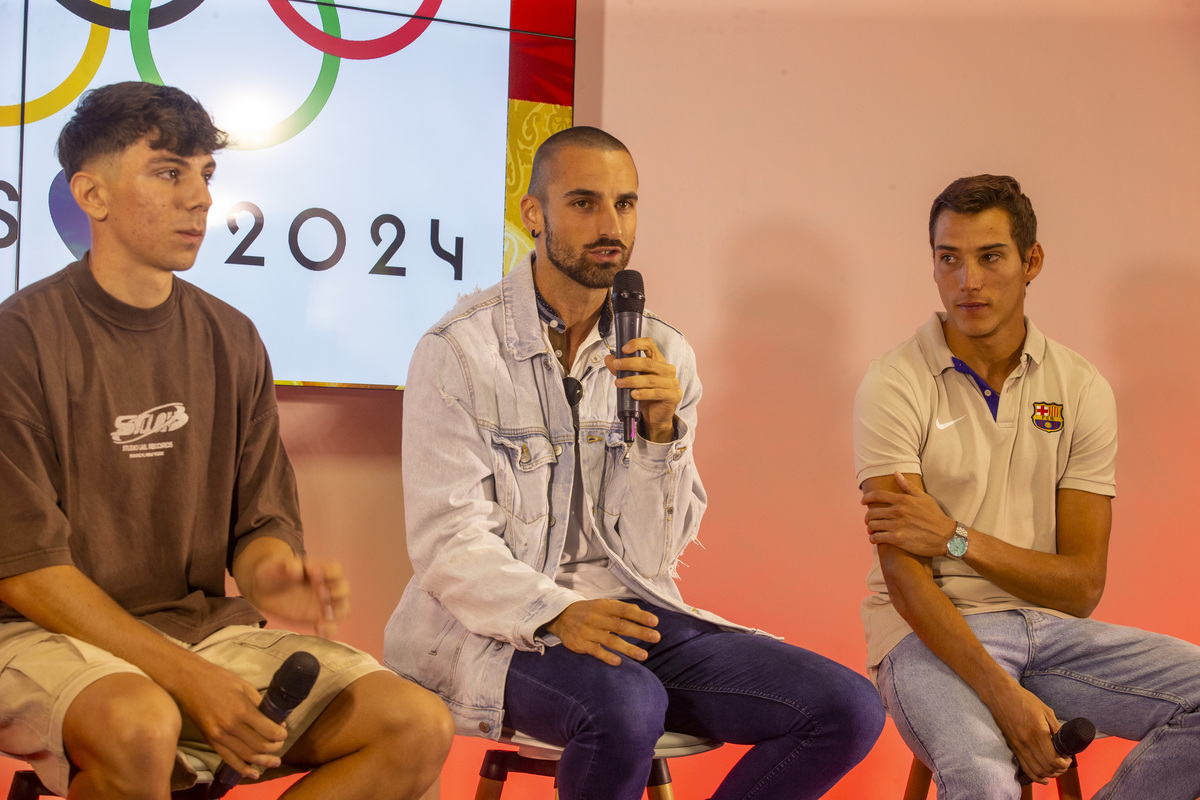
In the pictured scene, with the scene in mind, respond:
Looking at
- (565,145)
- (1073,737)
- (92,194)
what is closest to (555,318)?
(565,145)

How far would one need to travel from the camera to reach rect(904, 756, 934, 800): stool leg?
86.7 inches

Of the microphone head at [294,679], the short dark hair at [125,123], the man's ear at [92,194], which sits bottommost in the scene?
the microphone head at [294,679]

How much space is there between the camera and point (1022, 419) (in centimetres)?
226

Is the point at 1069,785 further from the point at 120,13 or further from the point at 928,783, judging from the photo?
the point at 120,13

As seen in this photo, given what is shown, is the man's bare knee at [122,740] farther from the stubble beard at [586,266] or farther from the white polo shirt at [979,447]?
the white polo shirt at [979,447]

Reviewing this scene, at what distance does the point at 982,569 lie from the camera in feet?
6.89

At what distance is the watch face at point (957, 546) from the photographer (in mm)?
2092

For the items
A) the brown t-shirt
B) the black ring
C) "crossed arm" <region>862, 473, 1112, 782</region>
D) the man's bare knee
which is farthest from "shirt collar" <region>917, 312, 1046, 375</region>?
the black ring

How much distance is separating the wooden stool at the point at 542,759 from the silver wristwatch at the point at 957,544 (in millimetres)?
629

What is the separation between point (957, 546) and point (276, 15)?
2.05m

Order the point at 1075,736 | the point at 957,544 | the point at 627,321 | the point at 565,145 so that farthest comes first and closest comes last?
the point at 565,145
the point at 957,544
the point at 627,321
the point at 1075,736

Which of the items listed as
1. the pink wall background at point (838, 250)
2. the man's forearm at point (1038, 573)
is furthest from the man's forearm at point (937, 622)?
the pink wall background at point (838, 250)

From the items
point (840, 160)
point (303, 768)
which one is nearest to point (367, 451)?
point (303, 768)

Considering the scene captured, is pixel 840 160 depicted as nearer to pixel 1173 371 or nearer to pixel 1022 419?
pixel 1022 419
